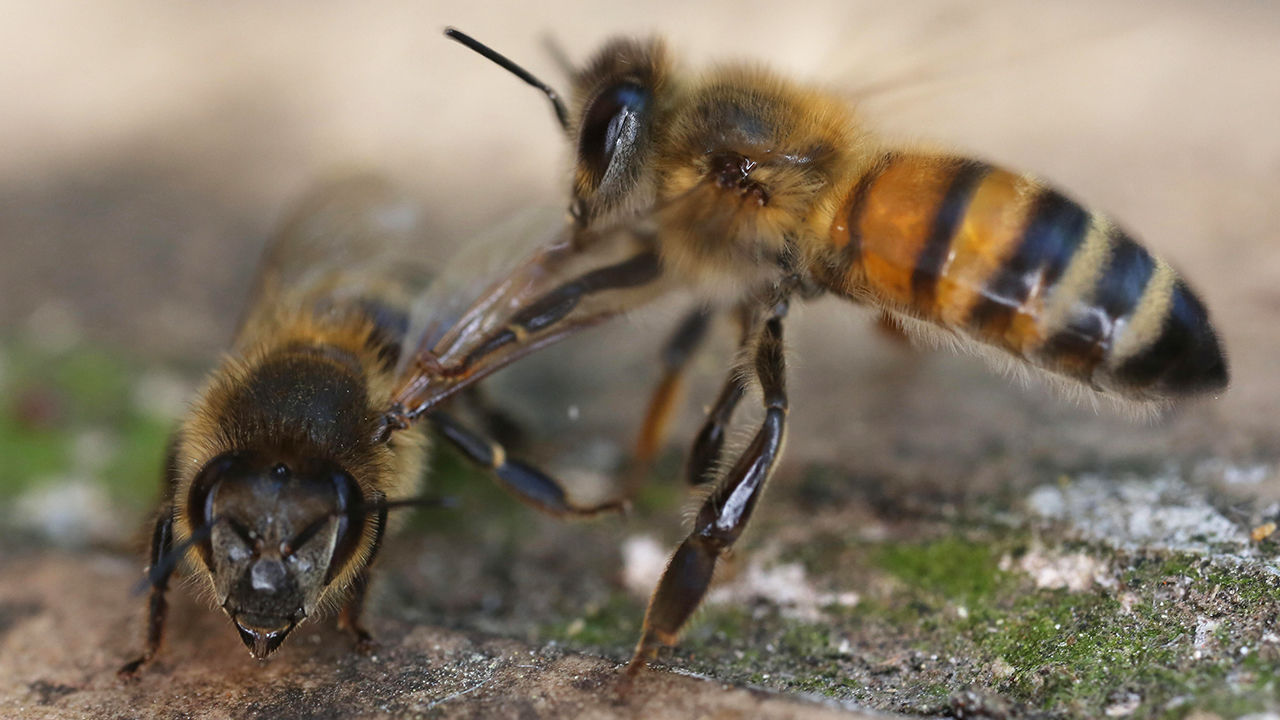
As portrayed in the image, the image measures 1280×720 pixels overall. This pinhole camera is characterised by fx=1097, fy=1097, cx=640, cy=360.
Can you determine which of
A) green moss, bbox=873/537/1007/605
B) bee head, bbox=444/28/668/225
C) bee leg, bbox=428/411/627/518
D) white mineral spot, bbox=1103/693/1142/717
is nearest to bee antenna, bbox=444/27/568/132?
bee head, bbox=444/28/668/225

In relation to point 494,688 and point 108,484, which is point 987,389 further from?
point 108,484

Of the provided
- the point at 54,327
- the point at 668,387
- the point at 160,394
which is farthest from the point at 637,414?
the point at 54,327

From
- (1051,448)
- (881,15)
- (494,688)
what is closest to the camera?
(494,688)

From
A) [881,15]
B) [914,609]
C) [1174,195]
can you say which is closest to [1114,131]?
[1174,195]

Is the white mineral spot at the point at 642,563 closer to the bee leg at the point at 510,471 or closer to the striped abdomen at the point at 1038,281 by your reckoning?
the bee leg at the point at 510,471

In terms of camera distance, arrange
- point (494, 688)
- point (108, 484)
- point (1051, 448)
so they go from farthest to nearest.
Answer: point (108, 484)
point (1051, 448)
point (494, 688)

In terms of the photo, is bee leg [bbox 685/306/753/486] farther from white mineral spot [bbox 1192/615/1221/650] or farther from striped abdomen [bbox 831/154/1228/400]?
white mineral spot [bbox 1192/615/1221/650]

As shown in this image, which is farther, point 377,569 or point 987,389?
point 987,389
